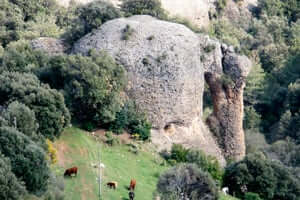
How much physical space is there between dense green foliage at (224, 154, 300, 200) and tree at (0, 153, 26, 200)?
824 inches

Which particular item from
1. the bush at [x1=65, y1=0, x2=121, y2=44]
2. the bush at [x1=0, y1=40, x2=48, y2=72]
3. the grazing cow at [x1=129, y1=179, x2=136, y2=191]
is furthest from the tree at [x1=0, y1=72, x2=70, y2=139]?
the bush at [x1=65, y1=0, x2=121, y2=44]

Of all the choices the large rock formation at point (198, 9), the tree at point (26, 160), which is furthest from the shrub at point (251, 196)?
the large rock formation at point (198, 9)

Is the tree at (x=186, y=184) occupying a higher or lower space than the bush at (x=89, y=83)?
lower

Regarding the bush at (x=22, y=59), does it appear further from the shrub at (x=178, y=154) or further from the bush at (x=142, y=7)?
the bush at (x=142, y=7)

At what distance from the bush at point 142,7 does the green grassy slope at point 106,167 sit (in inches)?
643

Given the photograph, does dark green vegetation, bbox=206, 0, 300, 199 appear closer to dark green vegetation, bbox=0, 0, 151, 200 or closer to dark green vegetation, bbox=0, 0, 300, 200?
dark green vegetation, bbox=0, 0, 300, 200

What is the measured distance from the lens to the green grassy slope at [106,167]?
40500mm

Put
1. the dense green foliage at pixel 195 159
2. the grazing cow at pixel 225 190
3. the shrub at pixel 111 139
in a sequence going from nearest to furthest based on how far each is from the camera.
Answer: the grazing cow at pixel 225 190, the shrub at pixel 111 139, the dense green foliage at pixel 195 159

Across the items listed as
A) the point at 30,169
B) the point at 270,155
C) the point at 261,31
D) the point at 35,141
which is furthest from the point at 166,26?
the point at 261,31

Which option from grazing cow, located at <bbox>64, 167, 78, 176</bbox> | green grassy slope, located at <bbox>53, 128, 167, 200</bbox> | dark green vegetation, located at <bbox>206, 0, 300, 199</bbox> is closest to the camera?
green grassy slope, located at <bbox>53, 128, 167, 200</bbox>

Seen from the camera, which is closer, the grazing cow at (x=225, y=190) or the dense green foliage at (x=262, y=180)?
the grazing cow at (x=225, y=190)

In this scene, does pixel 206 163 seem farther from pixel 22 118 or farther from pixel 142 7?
pixel 142 7

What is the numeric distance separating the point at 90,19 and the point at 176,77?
8.52 m

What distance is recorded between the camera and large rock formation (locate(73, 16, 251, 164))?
5281 centimetres
